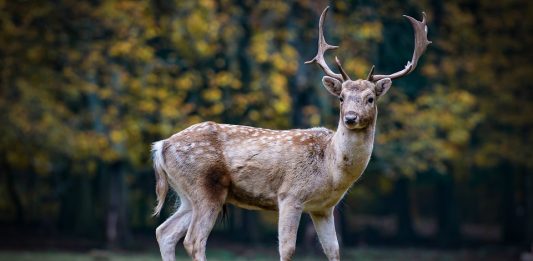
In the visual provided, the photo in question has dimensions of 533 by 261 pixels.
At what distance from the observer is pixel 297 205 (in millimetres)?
9391

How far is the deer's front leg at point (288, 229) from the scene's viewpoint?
933 centimetres

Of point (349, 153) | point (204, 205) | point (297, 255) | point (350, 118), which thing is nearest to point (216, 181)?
point (204, 205)

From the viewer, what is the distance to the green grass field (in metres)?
18.6

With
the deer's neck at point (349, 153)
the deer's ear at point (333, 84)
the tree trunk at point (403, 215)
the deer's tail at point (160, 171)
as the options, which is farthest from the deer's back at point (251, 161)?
the tree trunk at point (403, 215)

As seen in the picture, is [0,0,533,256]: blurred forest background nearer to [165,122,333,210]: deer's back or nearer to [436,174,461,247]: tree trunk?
[436,174,461,247]: tree trunk

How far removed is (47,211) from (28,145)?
689cm

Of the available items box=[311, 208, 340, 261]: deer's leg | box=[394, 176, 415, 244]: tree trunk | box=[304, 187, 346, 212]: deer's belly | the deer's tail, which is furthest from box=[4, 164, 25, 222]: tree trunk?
box=[304, 187, 346, 212]: deer's belly

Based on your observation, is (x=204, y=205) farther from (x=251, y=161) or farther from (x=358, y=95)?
(x=358, y=95)

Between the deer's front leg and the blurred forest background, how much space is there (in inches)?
455

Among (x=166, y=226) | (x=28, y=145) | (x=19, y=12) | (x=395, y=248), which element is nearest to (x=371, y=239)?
(x=395, y=248)

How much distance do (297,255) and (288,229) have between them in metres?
13.2

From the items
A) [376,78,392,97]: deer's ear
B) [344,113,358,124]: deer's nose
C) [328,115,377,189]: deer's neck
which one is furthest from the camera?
[376,78,392,97]: deer's ear

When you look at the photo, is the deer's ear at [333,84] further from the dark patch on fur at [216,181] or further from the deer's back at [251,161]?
the dark patch on fur at [216,181]

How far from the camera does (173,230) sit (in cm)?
980
